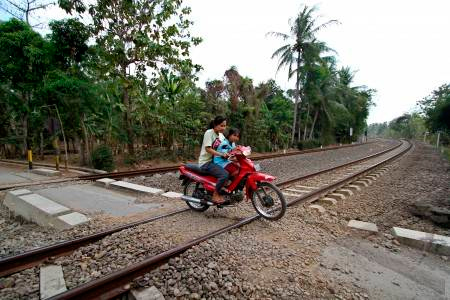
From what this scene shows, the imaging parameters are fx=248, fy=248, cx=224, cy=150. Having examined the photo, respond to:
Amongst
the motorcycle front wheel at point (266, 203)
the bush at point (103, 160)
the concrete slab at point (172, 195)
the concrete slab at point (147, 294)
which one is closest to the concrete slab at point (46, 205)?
the concrete slab at point (172, 195)

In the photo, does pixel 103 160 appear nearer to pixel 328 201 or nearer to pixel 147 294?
pixel 328 201

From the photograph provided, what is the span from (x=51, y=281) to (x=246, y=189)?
2.93 m

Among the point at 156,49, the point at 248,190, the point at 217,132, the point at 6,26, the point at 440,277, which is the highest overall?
the point at 6,26

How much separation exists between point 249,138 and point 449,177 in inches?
486

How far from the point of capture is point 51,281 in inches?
104

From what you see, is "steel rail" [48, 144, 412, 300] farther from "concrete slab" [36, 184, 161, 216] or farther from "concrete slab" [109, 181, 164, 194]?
"concrete slab" [109, 181, 164, 194]

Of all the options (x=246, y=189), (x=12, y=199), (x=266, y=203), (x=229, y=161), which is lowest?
(x=12, y=199)

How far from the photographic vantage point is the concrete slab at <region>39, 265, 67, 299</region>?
242 centimetres

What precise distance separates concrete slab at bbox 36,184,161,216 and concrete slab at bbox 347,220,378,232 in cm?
374

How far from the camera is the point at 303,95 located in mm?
27250

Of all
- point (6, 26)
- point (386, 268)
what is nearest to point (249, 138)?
point (6, 26)

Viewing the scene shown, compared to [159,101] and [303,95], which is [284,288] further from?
[303,95]

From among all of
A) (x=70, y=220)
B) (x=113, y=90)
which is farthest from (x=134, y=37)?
(x=70, y=220)

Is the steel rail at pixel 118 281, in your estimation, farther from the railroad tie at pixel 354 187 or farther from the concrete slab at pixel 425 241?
the railroad tie at pixel 354 187
